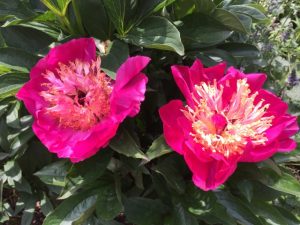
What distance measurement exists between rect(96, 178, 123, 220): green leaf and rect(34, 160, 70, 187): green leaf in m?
0.11

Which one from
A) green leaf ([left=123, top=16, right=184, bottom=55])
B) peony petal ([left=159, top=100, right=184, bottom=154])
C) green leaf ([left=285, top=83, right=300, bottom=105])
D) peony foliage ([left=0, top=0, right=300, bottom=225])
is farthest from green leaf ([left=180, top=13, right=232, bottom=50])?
green leaf ([left=285, top=83, right=300, bottom=105])

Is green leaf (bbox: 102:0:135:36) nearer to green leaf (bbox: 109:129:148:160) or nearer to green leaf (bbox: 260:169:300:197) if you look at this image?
green leaf (bbox: 109:129:148:160)

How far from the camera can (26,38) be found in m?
1.26

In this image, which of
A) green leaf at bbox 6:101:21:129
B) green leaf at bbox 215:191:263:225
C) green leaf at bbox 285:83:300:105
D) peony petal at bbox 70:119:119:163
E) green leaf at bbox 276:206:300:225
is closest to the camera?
peony petal at bbox 70:119:119:163

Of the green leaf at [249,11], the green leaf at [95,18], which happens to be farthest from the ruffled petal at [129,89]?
the green leaf at [249,11]

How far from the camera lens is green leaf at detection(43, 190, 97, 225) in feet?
3.96

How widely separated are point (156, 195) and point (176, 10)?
0.59 metres

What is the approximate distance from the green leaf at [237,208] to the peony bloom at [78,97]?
0.41 meters

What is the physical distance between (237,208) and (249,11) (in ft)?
1.90

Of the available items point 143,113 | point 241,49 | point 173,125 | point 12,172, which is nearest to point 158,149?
point 173,125

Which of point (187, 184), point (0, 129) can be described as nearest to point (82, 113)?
point (187, 184)

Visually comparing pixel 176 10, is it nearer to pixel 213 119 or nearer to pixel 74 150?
pixel 213 119

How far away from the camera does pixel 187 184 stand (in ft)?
4.22

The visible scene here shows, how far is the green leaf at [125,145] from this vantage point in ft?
3.51
